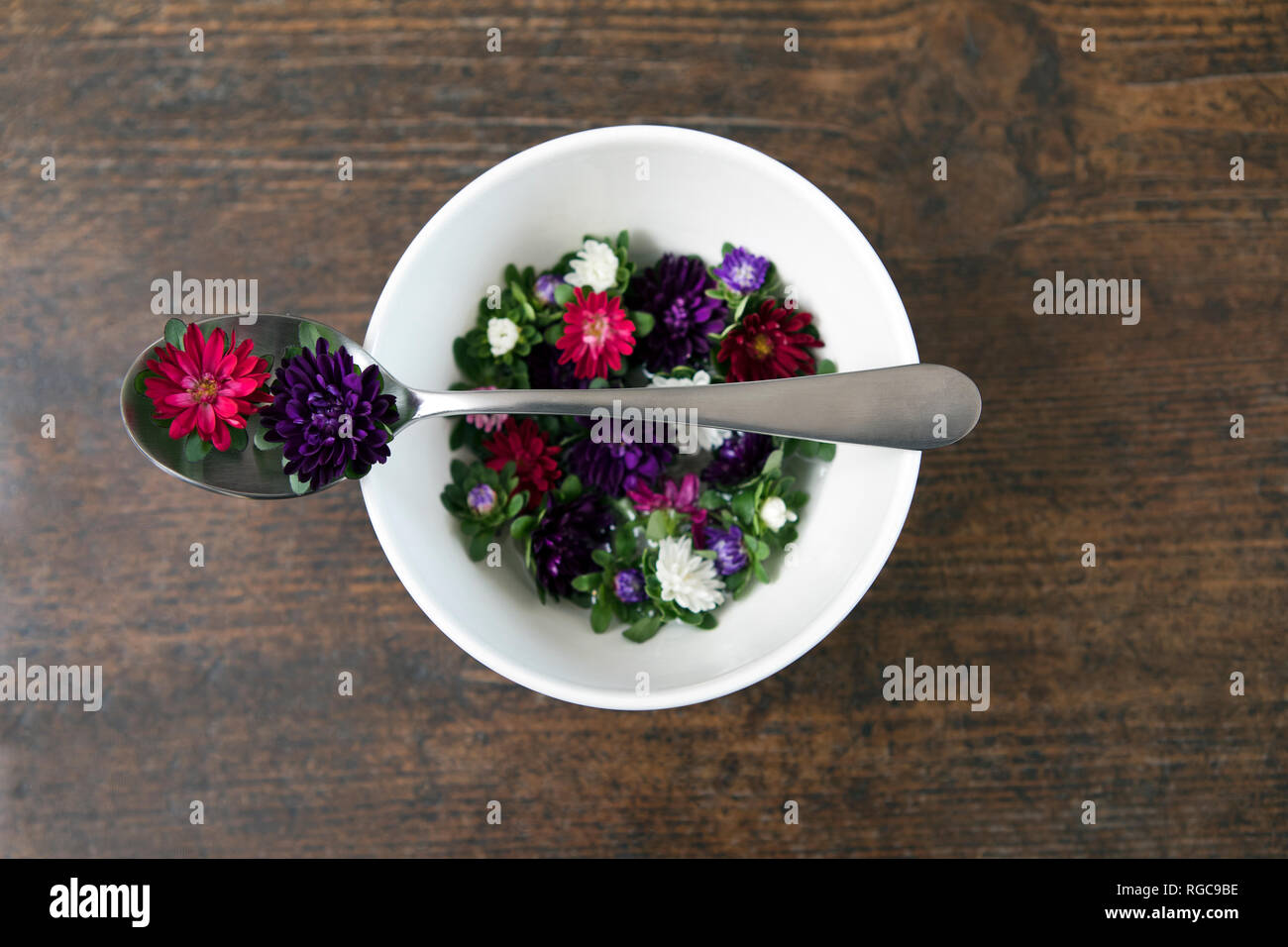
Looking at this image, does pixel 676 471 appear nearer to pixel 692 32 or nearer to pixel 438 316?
pixel 438 316

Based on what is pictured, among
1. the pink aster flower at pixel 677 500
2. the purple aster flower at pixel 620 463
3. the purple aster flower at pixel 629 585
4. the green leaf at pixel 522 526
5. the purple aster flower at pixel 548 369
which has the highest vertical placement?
the purple aster flower at pixel 548 369

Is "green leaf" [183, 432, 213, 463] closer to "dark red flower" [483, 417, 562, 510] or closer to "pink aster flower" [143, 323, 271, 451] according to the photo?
"pink aster flower" [143, 323, 271, 451]

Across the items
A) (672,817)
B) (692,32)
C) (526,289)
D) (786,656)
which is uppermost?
(692,32)

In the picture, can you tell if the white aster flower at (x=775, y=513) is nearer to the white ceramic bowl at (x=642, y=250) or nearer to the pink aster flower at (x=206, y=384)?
the white ceramic bowl at (x=642, y=250)

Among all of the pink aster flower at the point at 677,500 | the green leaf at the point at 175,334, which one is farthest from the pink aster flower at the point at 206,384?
the pink aster flower at the point at 677,500

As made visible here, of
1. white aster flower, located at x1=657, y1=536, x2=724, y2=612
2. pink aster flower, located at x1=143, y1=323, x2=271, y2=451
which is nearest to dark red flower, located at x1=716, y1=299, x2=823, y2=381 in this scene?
white aster flower, located at x1=657, y1=536, x2=724, y2=612

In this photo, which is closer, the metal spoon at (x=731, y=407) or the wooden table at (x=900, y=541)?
the metal spoon at (x=731, y=407)

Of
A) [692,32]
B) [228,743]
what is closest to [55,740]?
[228,743]

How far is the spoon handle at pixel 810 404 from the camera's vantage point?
46 cm

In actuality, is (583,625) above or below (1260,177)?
below

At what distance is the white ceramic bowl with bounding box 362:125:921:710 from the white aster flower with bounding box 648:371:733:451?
7 centimetres

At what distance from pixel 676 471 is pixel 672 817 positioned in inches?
10.0

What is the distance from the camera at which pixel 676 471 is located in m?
0.57

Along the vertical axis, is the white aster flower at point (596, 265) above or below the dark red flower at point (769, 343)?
above
